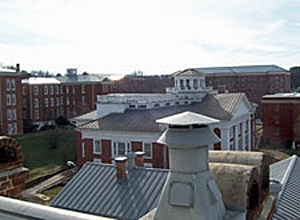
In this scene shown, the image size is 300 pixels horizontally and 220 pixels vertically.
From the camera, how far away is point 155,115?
2891cm

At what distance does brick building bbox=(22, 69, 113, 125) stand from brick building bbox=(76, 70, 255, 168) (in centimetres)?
2734

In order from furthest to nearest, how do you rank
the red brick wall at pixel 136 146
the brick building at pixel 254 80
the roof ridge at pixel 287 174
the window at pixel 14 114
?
the brick building at pixel 254 80 < the window at pixel 14 114 < the red brick wall at pixel 136 146 < the roof ridge at pixel 287 174

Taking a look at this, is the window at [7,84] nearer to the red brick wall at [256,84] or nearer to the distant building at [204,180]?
the red brick wall at [256,84]

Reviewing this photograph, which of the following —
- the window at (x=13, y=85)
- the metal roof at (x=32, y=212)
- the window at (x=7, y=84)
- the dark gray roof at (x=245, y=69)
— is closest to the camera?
the metal roof at (x=32, y=212)

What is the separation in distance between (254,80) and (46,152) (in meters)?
47.0

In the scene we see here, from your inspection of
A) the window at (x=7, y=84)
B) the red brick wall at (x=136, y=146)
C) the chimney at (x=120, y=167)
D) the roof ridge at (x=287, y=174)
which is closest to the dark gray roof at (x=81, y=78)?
the window at (x=7, y=84)

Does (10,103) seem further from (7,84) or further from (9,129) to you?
(9,129)

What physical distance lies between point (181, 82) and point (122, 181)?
23.8 metres

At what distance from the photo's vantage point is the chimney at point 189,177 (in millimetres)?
3361

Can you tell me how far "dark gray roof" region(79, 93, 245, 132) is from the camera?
89.7 feet

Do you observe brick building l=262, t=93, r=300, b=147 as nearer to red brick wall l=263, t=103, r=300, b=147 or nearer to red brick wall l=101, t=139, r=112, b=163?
red brick wall l=263, t=103, r=300, b=147

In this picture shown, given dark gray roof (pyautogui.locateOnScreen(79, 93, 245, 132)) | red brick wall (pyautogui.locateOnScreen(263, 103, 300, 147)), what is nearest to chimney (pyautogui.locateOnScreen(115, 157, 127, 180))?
dark gray roof (pyautogui.locateOnScreen(79, 93, 245, 132))

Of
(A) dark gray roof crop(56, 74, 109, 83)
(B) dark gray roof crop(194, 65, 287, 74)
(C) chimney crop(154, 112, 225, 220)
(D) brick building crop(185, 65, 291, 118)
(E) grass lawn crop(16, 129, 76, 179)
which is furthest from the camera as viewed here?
(B) dark gray roof crop(194, 65, 287, 74)

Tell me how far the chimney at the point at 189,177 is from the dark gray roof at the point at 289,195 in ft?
23.7
